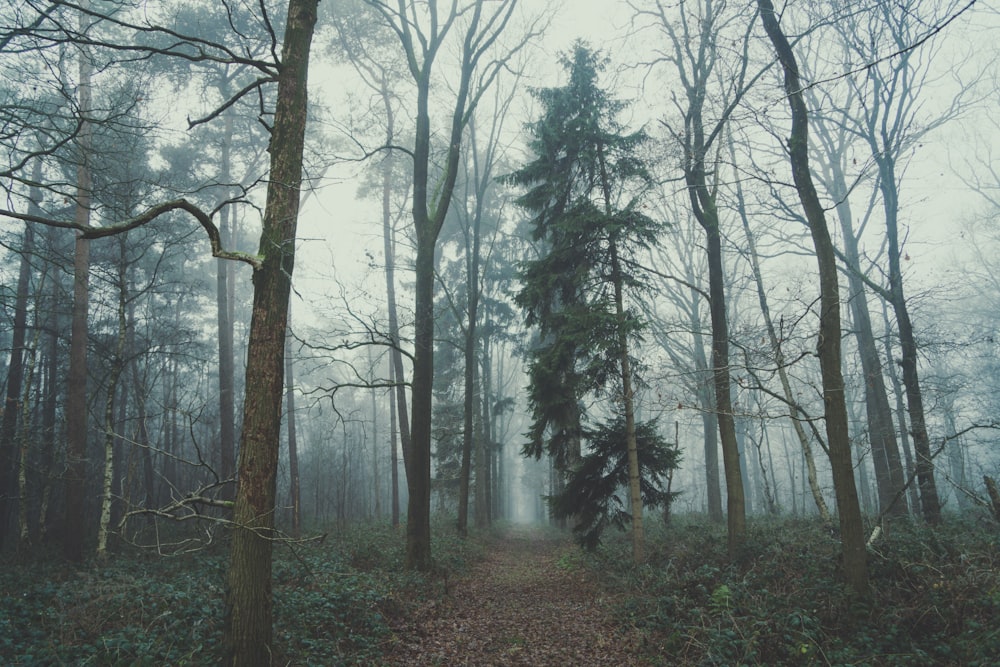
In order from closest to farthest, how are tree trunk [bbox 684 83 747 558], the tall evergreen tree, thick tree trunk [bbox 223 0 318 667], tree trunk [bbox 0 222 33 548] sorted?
thick tree trunk [bbox 223 0 318 667] → tree trunk [bbox 684 83 747 558] → the tall evergreen tree → tree trunk [bbox 0 222 33 548]

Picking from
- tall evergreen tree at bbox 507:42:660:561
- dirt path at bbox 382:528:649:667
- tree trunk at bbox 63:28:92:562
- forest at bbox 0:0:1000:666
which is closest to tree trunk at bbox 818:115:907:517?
forest at bbox 0:0:1000:666

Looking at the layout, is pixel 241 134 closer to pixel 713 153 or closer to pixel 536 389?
pixel 536 389

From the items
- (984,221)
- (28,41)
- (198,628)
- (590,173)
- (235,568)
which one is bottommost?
(198,628)

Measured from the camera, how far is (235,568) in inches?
166

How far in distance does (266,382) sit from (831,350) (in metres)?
6.44

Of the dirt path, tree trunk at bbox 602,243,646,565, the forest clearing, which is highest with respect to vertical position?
tree trunk at bbox 602,243,646,565

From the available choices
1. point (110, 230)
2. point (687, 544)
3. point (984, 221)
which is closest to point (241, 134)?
point (110, 230)

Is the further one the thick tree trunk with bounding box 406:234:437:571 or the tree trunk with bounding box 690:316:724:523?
the tree trunk with bounding box 690:316:724:523

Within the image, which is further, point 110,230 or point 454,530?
point 454,530

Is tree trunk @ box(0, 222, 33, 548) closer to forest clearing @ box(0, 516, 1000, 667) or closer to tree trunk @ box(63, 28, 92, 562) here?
tree trunk @ box(63, 28, 92, 562)

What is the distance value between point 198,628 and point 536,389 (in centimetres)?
788

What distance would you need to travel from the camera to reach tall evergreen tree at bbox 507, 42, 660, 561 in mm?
10367

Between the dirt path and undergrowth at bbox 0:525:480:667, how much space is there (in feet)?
1.51

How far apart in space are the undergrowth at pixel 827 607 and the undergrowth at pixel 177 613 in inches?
141
